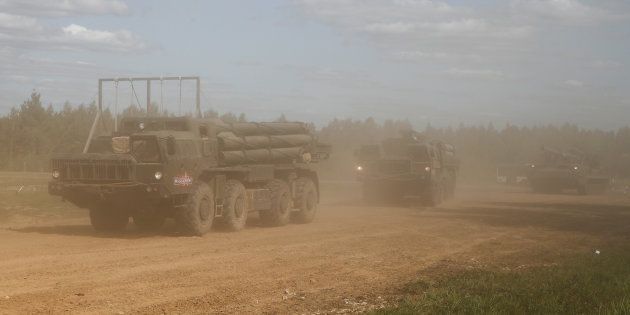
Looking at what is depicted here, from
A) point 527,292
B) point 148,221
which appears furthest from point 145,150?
point 527,292

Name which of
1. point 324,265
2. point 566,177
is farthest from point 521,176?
point 324,265

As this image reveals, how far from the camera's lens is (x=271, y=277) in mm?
11641

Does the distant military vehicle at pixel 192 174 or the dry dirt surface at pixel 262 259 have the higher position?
the distant military vehicle at pixel 192 174

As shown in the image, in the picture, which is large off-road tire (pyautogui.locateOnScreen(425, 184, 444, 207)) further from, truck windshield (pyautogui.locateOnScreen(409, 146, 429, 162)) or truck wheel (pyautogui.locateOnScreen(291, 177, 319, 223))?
truck wheel (pyautogui.locateOnScreen(291, 177, 319, 223))

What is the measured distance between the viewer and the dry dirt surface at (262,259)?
9742mm

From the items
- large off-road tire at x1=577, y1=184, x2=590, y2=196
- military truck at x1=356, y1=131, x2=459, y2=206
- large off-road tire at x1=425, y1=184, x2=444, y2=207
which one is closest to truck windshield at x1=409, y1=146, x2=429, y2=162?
military truck at x1=356, y1=131, x2=459, y2=206

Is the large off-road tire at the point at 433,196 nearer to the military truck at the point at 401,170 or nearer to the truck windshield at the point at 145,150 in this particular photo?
the military truck at the point at 401,170

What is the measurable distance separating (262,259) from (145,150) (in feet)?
15.3

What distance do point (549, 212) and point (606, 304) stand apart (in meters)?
18.5

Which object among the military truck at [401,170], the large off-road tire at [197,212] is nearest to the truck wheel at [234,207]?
the large off-road tire at [197,212]

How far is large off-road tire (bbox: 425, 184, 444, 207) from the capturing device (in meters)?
29.4

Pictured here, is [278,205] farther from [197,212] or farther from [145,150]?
[145,150]

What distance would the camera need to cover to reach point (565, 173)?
136 ft

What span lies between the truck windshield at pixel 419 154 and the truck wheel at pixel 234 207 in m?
11.7
